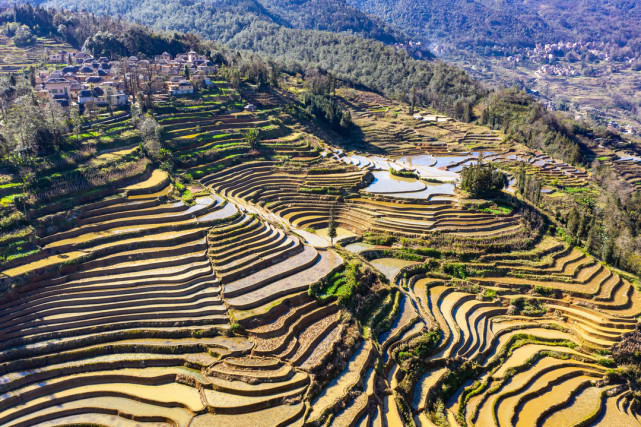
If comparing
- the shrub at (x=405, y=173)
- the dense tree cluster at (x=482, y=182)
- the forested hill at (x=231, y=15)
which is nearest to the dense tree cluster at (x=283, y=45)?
the forested hill at (x=231, y=15)

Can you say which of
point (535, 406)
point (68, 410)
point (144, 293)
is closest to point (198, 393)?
point (68, 410)

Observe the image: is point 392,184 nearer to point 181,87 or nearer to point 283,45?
point 181,87

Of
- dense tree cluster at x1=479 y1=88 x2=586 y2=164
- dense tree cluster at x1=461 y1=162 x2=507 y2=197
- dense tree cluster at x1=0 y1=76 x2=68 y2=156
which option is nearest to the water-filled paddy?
dense tree cluster at x1=461 y1=162 x2=507 y2=197

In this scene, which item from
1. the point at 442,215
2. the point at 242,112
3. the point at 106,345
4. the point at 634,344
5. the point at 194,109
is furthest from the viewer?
the point at 242,112

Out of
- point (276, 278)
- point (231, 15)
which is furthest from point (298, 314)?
point (231, 15)

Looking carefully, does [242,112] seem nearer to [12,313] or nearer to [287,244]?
[287,244]

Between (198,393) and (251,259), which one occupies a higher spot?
(251,259)

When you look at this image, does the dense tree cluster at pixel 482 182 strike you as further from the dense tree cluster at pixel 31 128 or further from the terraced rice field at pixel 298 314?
the dense tree cluster at pixel 31 128
